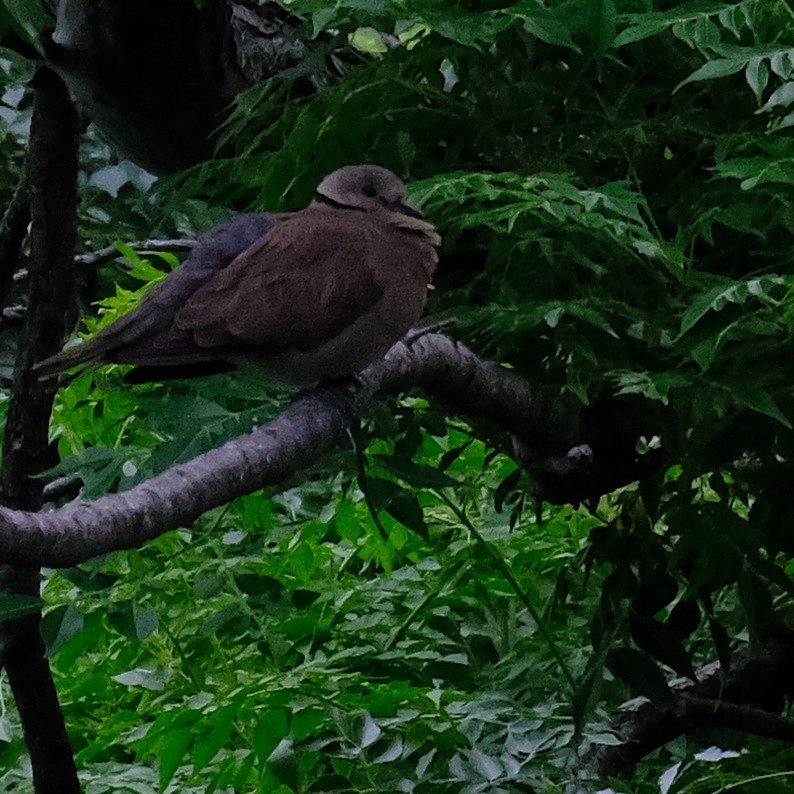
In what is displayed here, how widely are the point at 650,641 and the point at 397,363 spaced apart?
36cm

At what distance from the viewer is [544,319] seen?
0.88 m

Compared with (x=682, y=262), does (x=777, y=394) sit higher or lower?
lower

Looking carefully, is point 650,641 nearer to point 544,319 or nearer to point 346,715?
point 346,715

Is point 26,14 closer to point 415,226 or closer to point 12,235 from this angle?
point 415,226

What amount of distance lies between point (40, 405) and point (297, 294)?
0.31 m

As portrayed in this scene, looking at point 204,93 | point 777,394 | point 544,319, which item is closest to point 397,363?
point 544,319

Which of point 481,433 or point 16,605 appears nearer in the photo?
point 16,605

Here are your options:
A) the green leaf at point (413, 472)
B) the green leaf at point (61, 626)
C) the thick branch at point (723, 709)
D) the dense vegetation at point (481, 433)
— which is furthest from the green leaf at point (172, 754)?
the thick branch at point (723, 709)

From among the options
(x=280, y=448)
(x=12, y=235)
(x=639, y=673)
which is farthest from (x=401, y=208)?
(x=12, y=235)

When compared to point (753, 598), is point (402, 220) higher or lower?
higher

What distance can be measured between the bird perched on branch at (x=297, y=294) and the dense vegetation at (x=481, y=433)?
0.12ft

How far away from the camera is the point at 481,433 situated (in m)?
1.22

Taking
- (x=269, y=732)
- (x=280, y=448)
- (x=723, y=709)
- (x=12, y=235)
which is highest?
(x=12, y=235)

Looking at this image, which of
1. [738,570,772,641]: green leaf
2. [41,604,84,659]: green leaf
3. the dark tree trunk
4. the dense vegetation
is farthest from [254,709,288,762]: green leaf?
the dark tree trunk
